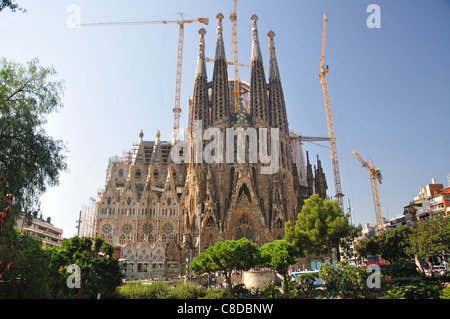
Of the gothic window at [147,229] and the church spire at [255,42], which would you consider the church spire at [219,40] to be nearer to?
the church spire at [255,42]

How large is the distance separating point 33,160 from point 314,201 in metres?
25.5

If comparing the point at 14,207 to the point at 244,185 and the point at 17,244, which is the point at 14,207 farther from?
the point at 244,185

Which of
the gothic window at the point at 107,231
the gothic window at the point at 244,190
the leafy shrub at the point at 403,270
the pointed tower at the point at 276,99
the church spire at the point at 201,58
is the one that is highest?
the church spire at the point at 201,58

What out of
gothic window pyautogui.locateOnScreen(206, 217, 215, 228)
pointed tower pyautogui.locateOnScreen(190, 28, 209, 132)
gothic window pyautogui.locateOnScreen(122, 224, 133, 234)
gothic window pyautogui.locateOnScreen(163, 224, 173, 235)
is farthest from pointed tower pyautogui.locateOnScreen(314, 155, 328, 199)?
gothic window pyautogui.locateOnScreen(122, 224, 133, 234)

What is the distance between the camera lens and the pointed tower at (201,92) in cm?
5544

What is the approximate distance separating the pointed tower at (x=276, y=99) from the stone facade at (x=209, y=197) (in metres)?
0.16

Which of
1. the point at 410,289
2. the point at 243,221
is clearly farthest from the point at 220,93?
the point at 410,289

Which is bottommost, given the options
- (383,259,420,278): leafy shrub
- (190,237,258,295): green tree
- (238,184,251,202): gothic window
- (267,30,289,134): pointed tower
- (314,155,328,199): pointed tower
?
(383,259,420,278): leafy shrub

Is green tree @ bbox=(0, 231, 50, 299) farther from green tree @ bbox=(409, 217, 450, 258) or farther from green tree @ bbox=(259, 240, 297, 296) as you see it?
green tree @ bbox=(409, 217, 450, 258)

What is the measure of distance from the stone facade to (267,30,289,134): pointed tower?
6.4 inches

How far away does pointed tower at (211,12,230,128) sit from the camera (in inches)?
2163

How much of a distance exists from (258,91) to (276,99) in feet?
11.1

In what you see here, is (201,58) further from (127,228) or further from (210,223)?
(127,228)

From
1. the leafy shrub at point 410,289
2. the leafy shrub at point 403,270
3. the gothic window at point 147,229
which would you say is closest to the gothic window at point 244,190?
the gothic window at point 147,229
